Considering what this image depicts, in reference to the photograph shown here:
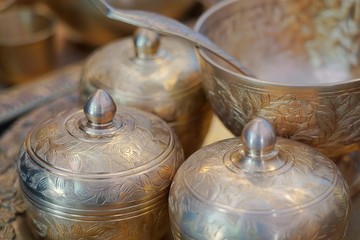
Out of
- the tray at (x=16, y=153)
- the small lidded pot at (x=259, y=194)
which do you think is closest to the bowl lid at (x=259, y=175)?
the small lidded pot at (x=259, y=194)

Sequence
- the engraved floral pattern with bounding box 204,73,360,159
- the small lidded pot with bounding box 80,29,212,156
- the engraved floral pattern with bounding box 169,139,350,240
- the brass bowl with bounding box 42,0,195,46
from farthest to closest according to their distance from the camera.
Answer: the brass bowl with bounding box 42,0,195,46
the small lidded pot with bounding box 80,29,212,156
the engraved floral pattern with bounding box 204,73,360,159
the engraved floral pattern with bounding box 169,139,350,240

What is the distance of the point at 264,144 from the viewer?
24.2 inches

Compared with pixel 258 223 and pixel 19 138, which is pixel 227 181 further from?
pixel 19 138

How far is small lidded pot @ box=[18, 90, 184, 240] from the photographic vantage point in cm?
65

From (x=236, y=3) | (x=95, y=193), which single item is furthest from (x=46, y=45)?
(x=95, y=193)

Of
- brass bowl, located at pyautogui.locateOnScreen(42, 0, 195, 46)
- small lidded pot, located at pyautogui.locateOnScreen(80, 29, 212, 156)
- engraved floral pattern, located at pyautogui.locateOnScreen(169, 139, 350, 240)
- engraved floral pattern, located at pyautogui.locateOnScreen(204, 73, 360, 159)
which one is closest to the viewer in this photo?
engraved floral pattern, located at pyautogui.locateOnScreen(169, 139, 350, 240)

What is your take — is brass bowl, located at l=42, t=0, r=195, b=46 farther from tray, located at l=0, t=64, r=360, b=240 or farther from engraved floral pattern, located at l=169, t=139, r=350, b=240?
engraved floral pattern, located at l=169, t=139, r=350, b=240

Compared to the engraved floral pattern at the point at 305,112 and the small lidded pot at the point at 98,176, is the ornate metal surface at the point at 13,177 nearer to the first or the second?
the small lidded pot at the point at 98,176

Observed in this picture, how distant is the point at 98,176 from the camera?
2.14 feet

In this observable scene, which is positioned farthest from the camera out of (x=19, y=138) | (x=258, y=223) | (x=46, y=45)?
(x=46, y=45)

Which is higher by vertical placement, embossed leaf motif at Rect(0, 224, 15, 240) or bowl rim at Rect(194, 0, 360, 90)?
bowl rim at Rect(194, 0, 360, 90)

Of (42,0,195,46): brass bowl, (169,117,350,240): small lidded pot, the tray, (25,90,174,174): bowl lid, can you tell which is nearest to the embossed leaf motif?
the tray

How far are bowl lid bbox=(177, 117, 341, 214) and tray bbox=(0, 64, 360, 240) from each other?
0.47 feet

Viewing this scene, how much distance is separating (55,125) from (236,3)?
32 centimetres
